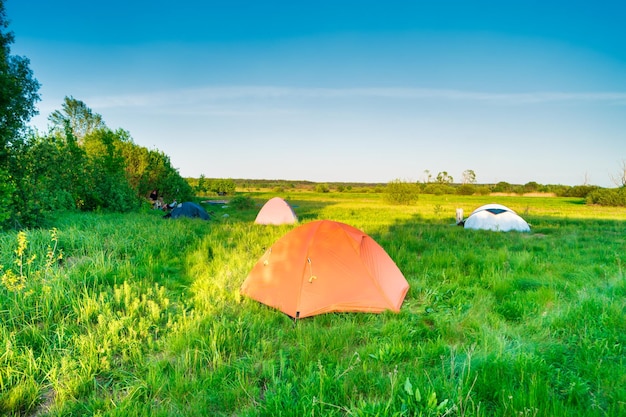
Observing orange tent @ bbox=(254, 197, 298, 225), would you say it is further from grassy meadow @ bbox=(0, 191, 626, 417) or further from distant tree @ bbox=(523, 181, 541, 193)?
distant tree @ bbox=(523, 181, 541, 193)

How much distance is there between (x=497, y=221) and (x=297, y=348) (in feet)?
52.0

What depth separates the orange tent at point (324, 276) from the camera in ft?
18.1

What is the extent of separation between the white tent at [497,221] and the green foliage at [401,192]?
81.4ft

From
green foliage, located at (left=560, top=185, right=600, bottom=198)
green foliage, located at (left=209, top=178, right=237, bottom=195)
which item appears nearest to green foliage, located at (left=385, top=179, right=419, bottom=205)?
green foliage, located at (left=209, top=178, right=237, bottom=195)

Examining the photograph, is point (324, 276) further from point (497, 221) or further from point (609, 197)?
point (609, 197)

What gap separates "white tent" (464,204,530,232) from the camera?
53.9ft

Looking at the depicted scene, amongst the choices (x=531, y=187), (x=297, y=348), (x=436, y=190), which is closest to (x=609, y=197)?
(x=436, y=190)

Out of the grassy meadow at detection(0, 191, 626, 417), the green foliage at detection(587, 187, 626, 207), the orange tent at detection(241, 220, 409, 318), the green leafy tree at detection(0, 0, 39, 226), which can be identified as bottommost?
the grassy meadow at detection(0, 191, 626, 417)

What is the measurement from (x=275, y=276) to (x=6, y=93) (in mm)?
17100

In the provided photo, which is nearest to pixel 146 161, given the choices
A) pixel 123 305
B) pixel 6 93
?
pixel 6 93

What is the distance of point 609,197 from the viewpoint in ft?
144

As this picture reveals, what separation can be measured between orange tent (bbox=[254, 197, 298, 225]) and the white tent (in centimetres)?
1009

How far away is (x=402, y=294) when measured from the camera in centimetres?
625

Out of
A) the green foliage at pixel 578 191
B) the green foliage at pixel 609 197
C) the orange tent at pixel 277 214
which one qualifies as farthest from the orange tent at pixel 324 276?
the green foliage at pixel 578 191
